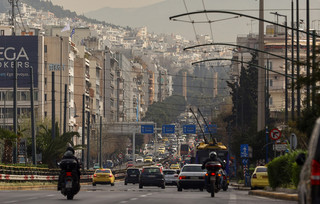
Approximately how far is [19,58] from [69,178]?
113680mm

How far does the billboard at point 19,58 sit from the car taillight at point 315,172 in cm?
12797

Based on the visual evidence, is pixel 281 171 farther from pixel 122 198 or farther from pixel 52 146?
pixel 52 146

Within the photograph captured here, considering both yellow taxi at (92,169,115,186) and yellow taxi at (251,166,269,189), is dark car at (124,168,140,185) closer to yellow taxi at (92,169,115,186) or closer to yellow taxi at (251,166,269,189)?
yellow taxi at (92,169,115,186)

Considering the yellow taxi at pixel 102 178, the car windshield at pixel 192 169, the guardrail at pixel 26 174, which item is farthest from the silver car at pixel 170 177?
the car windshield at pixel 192 169

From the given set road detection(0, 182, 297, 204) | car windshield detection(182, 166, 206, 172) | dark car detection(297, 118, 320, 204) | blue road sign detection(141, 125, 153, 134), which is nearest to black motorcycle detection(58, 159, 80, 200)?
road detection(0, 182, 297, 204)

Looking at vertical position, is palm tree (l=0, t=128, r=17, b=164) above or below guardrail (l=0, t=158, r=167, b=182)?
above

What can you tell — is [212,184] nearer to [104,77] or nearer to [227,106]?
[227,106]

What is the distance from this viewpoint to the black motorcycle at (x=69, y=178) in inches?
1104

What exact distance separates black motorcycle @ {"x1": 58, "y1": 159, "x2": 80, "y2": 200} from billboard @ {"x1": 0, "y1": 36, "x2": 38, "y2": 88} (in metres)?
111

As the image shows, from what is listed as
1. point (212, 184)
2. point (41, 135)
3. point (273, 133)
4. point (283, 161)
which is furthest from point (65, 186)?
point (41, 135)

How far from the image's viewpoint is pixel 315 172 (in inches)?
484

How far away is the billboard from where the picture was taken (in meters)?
140

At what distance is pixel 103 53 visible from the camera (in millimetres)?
196750

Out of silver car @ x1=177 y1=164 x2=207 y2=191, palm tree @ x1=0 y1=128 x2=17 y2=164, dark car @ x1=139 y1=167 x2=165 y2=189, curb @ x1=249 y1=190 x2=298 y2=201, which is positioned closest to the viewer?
curb @ x1=249 y1=190 x2=298 y2=201
